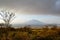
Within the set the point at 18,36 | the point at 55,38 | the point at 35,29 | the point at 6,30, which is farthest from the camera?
the point at 35,29

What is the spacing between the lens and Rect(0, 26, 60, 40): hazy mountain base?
1919cm

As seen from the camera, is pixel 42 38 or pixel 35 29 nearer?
pixel 42 38

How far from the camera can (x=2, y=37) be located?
64.3 feet

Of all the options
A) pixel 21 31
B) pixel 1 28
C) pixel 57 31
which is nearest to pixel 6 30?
pixel 1 28

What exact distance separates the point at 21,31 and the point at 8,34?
2.51 meters

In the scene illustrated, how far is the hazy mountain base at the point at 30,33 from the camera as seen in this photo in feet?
63.0

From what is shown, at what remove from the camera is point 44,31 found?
22.8 m

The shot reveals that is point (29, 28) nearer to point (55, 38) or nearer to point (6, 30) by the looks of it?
point (6, 30)

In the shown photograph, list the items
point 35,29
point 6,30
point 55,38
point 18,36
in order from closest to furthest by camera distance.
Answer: point 55,38 → point 18,36 → point 6,30 → point 35,29

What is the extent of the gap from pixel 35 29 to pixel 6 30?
363 centimetres

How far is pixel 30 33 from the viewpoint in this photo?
22.2 meters

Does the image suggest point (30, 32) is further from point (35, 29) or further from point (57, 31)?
point (57, 31)

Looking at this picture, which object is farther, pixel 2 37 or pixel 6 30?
pixel 6 30

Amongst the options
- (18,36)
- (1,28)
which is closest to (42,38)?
(18,36)
